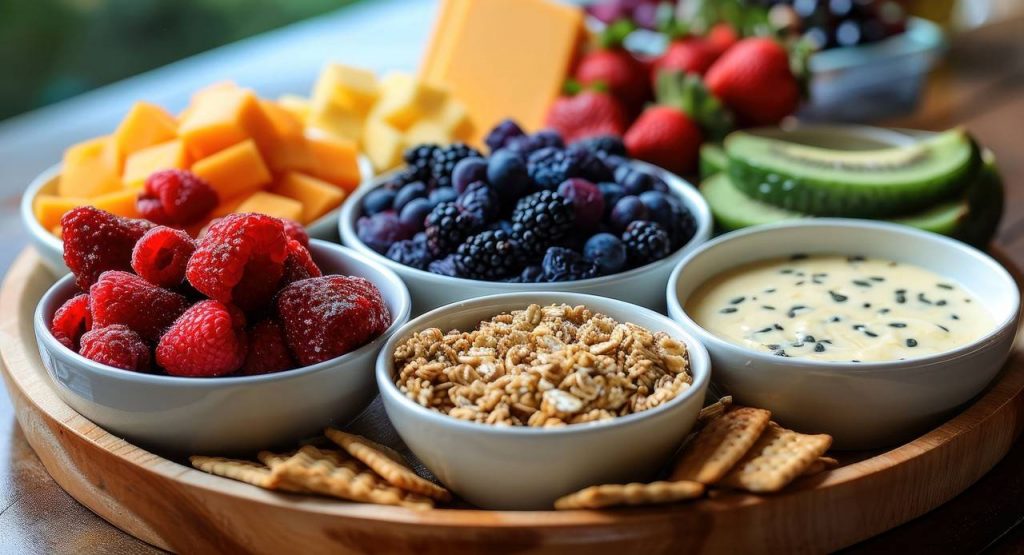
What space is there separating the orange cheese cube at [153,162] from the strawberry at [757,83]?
134cm

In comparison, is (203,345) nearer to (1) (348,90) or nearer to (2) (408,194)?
(2) (408,194)

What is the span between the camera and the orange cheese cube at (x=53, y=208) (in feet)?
6.20

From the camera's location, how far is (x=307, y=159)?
204 cm

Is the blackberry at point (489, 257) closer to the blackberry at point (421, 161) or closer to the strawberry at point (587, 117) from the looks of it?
the blackberry at point (421, 161)

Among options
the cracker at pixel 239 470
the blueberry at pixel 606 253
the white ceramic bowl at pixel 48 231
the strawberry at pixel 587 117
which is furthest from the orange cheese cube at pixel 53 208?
the strawberry at pixel 587 117

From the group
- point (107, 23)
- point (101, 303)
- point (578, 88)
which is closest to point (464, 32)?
point (578, 88)

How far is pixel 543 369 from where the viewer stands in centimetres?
131

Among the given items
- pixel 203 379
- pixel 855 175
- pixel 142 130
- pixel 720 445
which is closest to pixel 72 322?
pixel 203 379

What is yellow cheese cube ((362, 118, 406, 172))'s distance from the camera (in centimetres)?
224

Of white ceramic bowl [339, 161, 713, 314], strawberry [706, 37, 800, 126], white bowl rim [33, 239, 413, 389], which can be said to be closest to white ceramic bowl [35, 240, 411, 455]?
white bowl rim [33, 239, 413, 389]

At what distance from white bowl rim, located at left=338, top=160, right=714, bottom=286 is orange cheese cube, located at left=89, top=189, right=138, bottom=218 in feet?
1.26

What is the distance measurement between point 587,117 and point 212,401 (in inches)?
54.2

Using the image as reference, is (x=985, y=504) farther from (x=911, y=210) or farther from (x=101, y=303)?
(x=101, y=303)

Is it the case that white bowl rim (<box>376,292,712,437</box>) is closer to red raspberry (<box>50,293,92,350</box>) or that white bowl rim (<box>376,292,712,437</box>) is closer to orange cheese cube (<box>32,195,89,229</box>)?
red raspberry (<box>50,293,92,350</box>)
